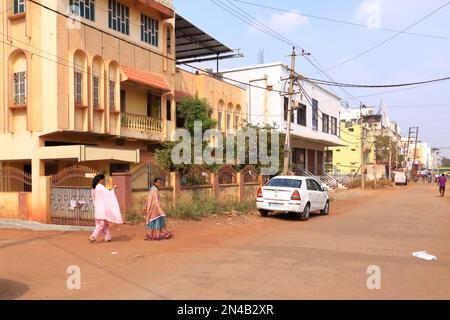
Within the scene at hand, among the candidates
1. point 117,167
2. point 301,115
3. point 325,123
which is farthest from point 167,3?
point 325,123

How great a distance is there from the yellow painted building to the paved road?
13.8ft

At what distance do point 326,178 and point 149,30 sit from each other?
26112mm

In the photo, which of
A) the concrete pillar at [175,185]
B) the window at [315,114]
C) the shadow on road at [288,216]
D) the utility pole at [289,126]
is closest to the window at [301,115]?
the window at [315,114]

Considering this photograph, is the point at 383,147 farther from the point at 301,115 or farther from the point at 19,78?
the point at 19,78

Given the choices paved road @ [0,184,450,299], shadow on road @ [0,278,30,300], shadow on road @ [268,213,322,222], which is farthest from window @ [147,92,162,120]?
shadow on road @ [0,278,30,300]

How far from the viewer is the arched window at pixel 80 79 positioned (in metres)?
16.1

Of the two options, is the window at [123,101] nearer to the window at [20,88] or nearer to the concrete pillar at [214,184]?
the window at [20,88]

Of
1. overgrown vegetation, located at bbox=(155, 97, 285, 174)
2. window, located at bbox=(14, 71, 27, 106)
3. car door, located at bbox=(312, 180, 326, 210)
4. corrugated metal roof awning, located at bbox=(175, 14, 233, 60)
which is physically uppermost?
corrugated metal roof awning, located at bbox=(175, 14, 233, 60)

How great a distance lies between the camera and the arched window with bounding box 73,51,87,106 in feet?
Answer: 52.8

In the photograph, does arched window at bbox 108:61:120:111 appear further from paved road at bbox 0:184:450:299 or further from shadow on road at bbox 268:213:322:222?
shadow on road at bbox 268:213:322:222

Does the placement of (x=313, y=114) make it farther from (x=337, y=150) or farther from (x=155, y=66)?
(x=337, y=150)

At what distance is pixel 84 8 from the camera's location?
16.7m

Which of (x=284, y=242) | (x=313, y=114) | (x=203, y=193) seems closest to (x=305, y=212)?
(x=203, y=193)
